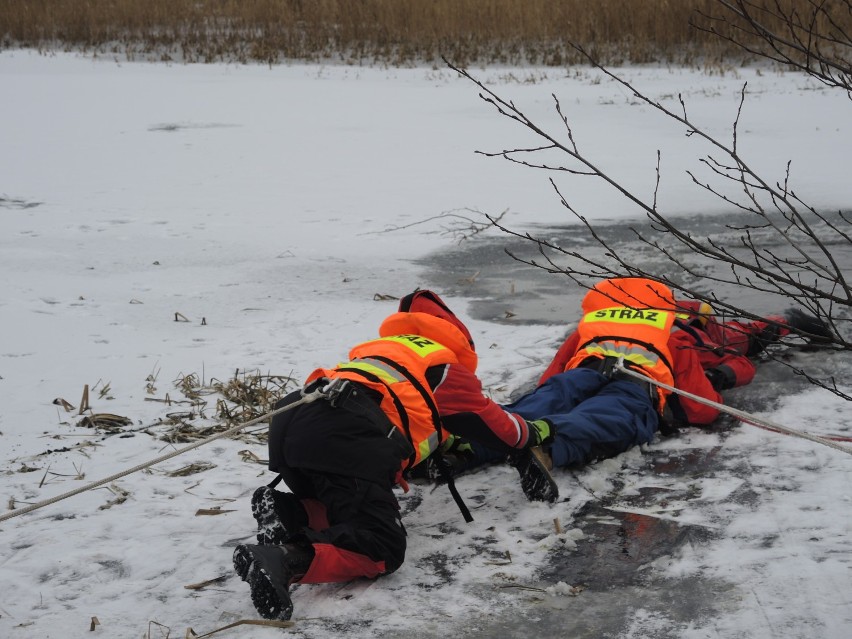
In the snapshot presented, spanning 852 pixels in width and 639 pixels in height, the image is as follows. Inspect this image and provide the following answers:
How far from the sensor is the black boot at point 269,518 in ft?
9.80

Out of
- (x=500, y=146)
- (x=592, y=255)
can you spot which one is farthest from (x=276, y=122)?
(x=592, y=255)

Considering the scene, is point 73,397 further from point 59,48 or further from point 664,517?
point 59,48

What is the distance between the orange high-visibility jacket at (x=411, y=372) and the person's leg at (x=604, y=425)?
0.50 m

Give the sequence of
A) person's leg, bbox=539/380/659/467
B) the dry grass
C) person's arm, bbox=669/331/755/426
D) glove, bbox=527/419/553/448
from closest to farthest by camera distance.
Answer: glove, bbox=527/419/553/448 < person's leg, bbox=539/380/659/467 < person's arm, bbox=669/331/755/426 < the dry grass

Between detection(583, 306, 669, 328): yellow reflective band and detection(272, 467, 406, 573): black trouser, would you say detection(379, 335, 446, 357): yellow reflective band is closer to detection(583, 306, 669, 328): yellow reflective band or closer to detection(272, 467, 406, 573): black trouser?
detection(272, 467, 406, 573): black trouser

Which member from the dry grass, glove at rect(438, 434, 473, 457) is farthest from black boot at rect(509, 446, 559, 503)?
the dry grass

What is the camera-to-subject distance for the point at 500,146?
993 cm

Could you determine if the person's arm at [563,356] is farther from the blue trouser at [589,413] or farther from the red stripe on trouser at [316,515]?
the red stripe on trouser at [316,515]

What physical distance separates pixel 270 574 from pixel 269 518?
39cm

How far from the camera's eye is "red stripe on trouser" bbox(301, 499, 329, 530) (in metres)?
3.20

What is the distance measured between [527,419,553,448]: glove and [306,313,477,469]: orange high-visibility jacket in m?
0.33

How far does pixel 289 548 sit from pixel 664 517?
1299 mm

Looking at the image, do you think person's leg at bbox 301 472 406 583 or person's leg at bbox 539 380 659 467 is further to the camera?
person's leg at bbox 539 380 659 467

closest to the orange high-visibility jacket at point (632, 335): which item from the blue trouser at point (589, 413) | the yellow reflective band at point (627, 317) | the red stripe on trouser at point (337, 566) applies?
the yellow reflective band at point (627, 317)
